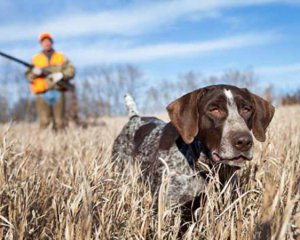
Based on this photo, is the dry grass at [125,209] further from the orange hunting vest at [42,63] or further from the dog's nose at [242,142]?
the orange hunting vest at [42,63]

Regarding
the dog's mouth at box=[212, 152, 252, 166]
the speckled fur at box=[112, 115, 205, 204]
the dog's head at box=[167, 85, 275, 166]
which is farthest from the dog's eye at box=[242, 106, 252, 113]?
the speckled fur at box=[112, 115, 205, 204]

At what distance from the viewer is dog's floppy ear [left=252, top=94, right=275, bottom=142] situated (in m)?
3.67

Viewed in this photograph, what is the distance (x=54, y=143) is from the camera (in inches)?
278

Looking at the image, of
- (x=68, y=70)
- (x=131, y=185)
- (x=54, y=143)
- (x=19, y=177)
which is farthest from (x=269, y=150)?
(x=68, y=70)

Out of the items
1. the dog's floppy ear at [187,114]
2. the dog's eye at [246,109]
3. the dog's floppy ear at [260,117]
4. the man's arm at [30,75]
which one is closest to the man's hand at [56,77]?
the man's arm at [30,75]

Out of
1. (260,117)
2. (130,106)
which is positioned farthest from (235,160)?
(130,106)

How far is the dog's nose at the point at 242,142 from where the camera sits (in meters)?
3.18

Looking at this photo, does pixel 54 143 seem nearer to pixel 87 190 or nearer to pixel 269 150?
pixel 269 150

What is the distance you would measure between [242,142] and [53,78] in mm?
6411

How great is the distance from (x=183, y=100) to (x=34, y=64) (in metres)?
6.06

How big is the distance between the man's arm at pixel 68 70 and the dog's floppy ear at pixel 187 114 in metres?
5.88

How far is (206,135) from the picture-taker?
352 cm

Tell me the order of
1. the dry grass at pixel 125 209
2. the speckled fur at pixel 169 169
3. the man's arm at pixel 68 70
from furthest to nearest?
the man's arm at pixel 68 70
the speckled fur at pixel 169 169
the dry grass at pixel 125 209

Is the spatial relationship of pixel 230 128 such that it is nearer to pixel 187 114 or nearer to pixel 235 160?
pixel 235 160
